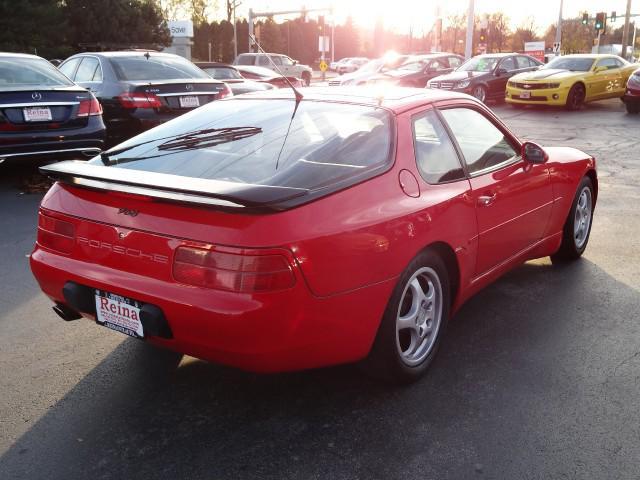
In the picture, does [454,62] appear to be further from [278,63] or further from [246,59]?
[278,63]

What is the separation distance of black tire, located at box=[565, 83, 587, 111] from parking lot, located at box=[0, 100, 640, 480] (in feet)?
49.4

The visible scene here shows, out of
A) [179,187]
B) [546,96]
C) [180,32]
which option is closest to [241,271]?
[179,187]

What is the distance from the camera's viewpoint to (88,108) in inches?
324

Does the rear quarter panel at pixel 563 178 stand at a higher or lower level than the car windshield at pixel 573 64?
lower

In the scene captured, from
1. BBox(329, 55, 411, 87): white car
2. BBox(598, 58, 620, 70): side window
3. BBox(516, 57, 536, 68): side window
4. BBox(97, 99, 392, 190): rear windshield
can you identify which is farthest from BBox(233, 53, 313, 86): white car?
BBox(97, 99, 392, 190): rear windshield

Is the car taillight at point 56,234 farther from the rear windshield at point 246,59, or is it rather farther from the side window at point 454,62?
the rear windshield at point 246,59

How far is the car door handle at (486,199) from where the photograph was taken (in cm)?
381

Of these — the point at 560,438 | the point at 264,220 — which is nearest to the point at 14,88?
the point at 264,220

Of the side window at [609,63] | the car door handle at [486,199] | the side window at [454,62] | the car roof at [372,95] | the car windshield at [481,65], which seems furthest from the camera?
the side window at [454,62]

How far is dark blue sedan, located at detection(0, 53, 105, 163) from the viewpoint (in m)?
7.61

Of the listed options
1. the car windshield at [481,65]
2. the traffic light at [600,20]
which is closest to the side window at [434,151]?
the car windshield at [481,65]

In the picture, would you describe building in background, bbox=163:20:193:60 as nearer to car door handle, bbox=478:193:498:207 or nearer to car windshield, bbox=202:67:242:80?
car windshield, bbox=202:67:242:80

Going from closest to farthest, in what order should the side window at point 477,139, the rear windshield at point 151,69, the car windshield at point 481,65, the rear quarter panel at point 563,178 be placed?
the side window at point 477,139 < the rear quarter panel at point 563,178 < the rear windshield at point 151,69 < the car windshield at point 481,65

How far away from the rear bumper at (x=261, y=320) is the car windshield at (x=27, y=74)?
5.89 m
